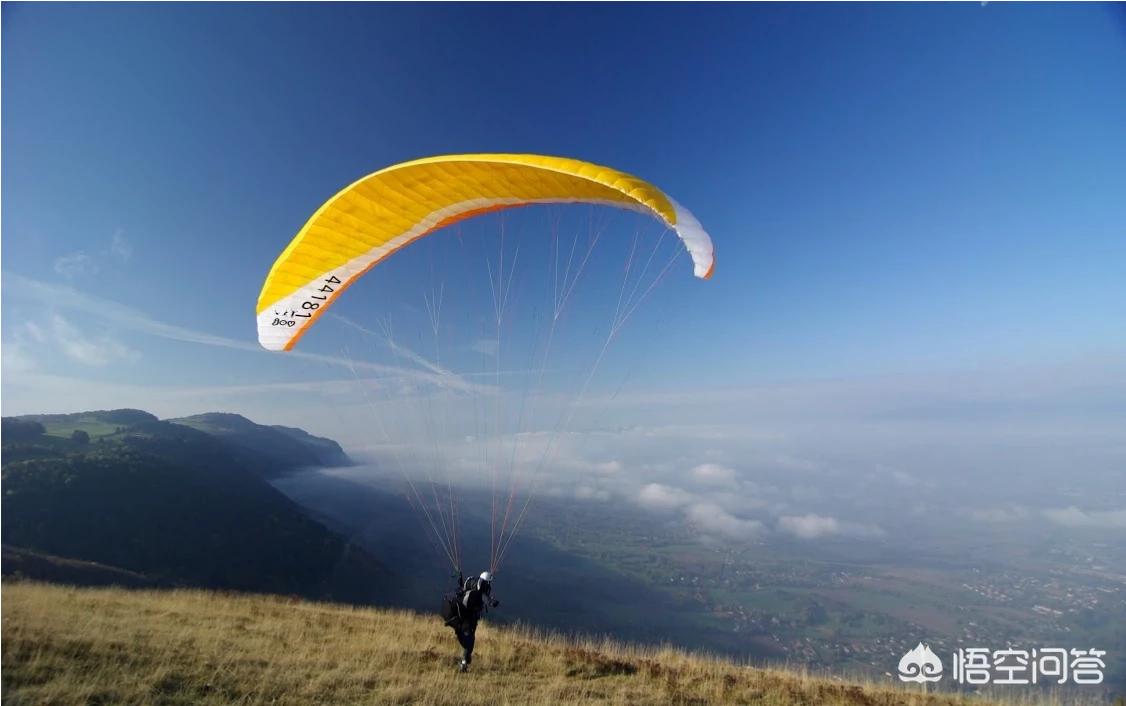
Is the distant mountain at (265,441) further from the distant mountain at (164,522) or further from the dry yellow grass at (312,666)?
the dry yellow grass at (312,666)

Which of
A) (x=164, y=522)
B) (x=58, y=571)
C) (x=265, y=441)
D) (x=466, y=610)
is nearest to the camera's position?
(x=466, y=610)

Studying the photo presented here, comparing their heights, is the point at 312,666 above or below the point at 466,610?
below

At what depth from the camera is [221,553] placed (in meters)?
58.5

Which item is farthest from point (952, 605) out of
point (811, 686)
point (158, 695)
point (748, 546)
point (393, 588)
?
point (158, 695)

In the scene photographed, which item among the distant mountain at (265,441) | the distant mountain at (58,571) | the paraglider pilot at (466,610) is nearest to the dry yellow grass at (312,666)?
the paraglider pilot at (466,610)

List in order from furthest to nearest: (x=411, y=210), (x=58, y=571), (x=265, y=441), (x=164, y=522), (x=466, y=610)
Result: 1. (x=265, y=441)
2. (x=164, y=522)
3. (x=58, y=571)
4. (x=411, y=210)
5. (x=466, y=610)

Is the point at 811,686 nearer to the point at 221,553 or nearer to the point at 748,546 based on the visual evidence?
the point at 221,553

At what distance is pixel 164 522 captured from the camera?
59406mm

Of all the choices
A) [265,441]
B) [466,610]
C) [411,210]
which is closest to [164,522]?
[466,610]

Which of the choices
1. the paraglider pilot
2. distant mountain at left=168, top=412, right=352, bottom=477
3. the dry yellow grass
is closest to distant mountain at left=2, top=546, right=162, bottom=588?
the dry yellow grass

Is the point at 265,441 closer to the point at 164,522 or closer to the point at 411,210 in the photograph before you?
the point at 164,522

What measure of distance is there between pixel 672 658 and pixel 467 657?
3.93m

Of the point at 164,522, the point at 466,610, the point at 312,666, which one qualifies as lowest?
the point at 164,522

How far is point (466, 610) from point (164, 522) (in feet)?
243
